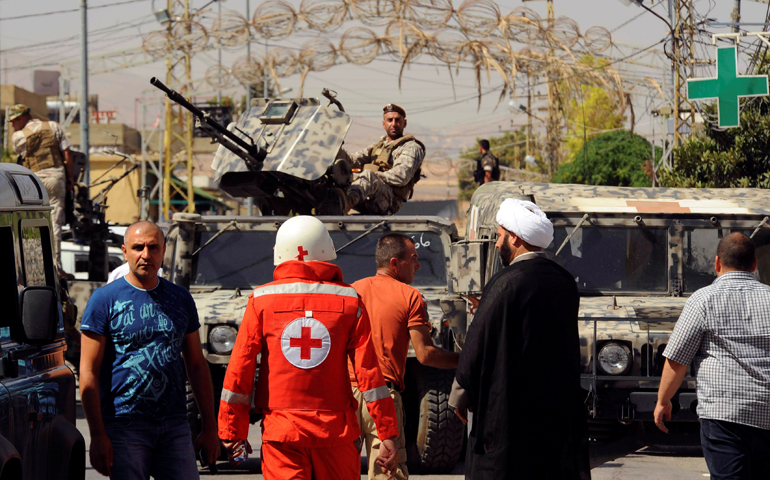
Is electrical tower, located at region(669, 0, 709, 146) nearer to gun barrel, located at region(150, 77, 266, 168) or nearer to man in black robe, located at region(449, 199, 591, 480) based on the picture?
gun barrel, located at region(150, 77, 266, 168)

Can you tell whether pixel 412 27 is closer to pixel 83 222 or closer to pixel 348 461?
pixel 83 222

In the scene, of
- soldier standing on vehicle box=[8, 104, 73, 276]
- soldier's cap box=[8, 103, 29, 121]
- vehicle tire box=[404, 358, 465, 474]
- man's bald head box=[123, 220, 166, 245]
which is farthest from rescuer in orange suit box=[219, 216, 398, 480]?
soldier's cap box=[8, 103, 29, 121]

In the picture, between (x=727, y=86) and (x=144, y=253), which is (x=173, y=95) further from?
(x=727, y=86)

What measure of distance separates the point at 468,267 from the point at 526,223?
3.11 meters

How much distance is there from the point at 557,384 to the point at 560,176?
1703 inches

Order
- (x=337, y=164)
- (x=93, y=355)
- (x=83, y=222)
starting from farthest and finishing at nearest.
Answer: (x=83, y=222), (x=337, y=164), (x=93, y=355)

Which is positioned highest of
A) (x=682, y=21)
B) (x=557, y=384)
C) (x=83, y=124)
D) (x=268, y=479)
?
(x=682, y=21)

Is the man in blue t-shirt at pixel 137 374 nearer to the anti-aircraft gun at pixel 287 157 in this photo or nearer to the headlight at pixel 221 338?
the headlight at pixel 221 338

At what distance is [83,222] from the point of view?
545 inches

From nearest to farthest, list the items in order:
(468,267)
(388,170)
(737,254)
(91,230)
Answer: (737,254), (468,267), (388,170), (91,230)

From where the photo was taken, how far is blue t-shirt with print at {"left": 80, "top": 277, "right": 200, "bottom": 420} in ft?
16.2

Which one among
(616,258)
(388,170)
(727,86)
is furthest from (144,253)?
(727,86)

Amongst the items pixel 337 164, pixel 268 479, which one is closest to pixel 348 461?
pixel 268 479

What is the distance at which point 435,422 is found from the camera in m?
7.78
